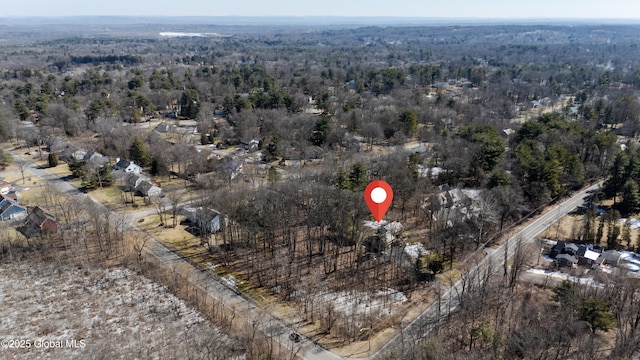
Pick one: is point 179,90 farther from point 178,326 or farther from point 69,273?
point 178,326

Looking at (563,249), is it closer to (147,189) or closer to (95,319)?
(95,319)

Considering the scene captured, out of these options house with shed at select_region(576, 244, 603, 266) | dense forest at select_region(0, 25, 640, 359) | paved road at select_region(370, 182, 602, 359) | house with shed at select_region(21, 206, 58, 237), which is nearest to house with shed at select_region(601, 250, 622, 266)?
house with shed at select_region(576, 244, 603, 266)

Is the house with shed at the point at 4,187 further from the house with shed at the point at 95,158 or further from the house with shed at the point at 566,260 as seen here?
the house with shed at the point at 566,260

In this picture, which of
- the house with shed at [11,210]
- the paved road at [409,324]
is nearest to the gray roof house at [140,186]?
the paved road at [409,324]

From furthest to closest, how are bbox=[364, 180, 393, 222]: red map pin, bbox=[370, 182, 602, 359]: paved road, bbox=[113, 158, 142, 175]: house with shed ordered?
bbox=[113, 158, 142, 175]: house with shed → bbox=[364, 180, 393, 222]: red map pin → bbox=[370, 182, 602, 359]: paved road

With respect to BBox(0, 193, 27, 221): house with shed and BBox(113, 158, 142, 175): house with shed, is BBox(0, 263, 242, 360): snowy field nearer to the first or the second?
BBox(0, 193, 27, 221): house with shed

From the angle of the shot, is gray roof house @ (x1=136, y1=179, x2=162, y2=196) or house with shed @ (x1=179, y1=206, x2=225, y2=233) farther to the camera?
gray roof house @ (x1=136, y1=179, x2=162, y2=196)
